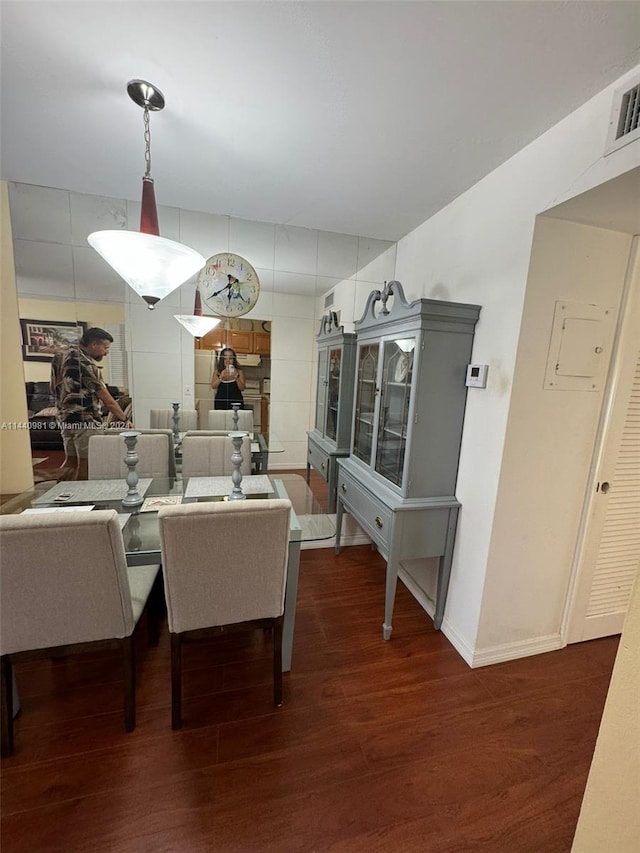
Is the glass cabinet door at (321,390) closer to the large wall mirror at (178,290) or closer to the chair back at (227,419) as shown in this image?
the large wall mirror at (178,290)

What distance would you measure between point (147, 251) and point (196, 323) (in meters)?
1.15

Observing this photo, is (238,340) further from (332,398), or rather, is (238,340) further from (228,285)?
(332,398)

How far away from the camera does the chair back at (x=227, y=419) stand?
2.64 m

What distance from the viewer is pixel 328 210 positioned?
7.17 feet

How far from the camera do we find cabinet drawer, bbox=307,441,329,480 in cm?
277

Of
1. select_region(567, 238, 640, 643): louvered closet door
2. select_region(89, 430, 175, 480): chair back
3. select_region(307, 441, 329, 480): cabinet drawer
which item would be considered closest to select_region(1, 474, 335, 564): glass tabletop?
select_region(89, 430, 175, 480): chair back

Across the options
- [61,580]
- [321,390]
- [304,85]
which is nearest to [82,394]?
[61,580]

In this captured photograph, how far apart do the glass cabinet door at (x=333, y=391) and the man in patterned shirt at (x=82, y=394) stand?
1514 millimetres

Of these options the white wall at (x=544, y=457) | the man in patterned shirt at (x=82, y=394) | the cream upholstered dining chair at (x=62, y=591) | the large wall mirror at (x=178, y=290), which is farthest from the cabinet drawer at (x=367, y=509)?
the man in patterned shirt at (x=82, y=394)

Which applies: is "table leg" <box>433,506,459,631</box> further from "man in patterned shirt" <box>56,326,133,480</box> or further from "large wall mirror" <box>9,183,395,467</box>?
"man in patterned shirt" <box>56,326,133,480</box>

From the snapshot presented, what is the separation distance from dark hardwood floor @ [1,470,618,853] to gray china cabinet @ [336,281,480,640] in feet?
1.37

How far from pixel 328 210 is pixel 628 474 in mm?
2219

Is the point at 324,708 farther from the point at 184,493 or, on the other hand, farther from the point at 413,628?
the point at 184,493

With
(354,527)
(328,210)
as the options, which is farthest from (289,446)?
(328,210)
